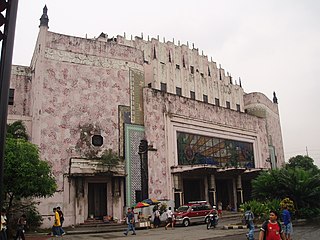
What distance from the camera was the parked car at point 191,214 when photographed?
2344 centimetres

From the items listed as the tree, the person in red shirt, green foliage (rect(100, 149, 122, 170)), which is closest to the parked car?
green foliage (rect(100, 149, 122, 170))

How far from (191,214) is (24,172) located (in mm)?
11868

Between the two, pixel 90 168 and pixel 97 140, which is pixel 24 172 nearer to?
pixel 90 168

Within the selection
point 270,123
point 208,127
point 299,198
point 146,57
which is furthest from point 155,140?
point 270,123

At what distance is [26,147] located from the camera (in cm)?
1809

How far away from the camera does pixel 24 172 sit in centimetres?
1703

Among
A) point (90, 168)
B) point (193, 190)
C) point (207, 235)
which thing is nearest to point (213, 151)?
point (193, 190)

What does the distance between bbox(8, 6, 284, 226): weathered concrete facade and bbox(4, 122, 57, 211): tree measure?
18.6 feet

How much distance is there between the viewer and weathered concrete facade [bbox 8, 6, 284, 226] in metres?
24.6

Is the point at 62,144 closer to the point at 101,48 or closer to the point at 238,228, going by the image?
the point at 101,48

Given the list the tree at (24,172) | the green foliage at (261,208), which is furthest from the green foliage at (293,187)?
the tree at (24,172)

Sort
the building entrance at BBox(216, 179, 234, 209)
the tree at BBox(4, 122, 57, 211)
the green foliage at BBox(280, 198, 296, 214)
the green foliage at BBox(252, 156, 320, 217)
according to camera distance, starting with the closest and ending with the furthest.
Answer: the green foliage at BBox(280, 198, 296, 214) < the tree at BBox(4, 122, 57, 211) < the green foliage at BBox(252, 156, 320, 217) < the building entrance at BBox(216, 179, 234, 209)

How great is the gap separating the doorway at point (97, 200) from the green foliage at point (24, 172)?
24.2ft

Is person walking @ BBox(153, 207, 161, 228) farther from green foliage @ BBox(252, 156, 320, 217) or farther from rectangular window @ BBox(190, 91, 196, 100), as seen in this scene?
rectangular window @ BBox(190, 91, 196, 100)
